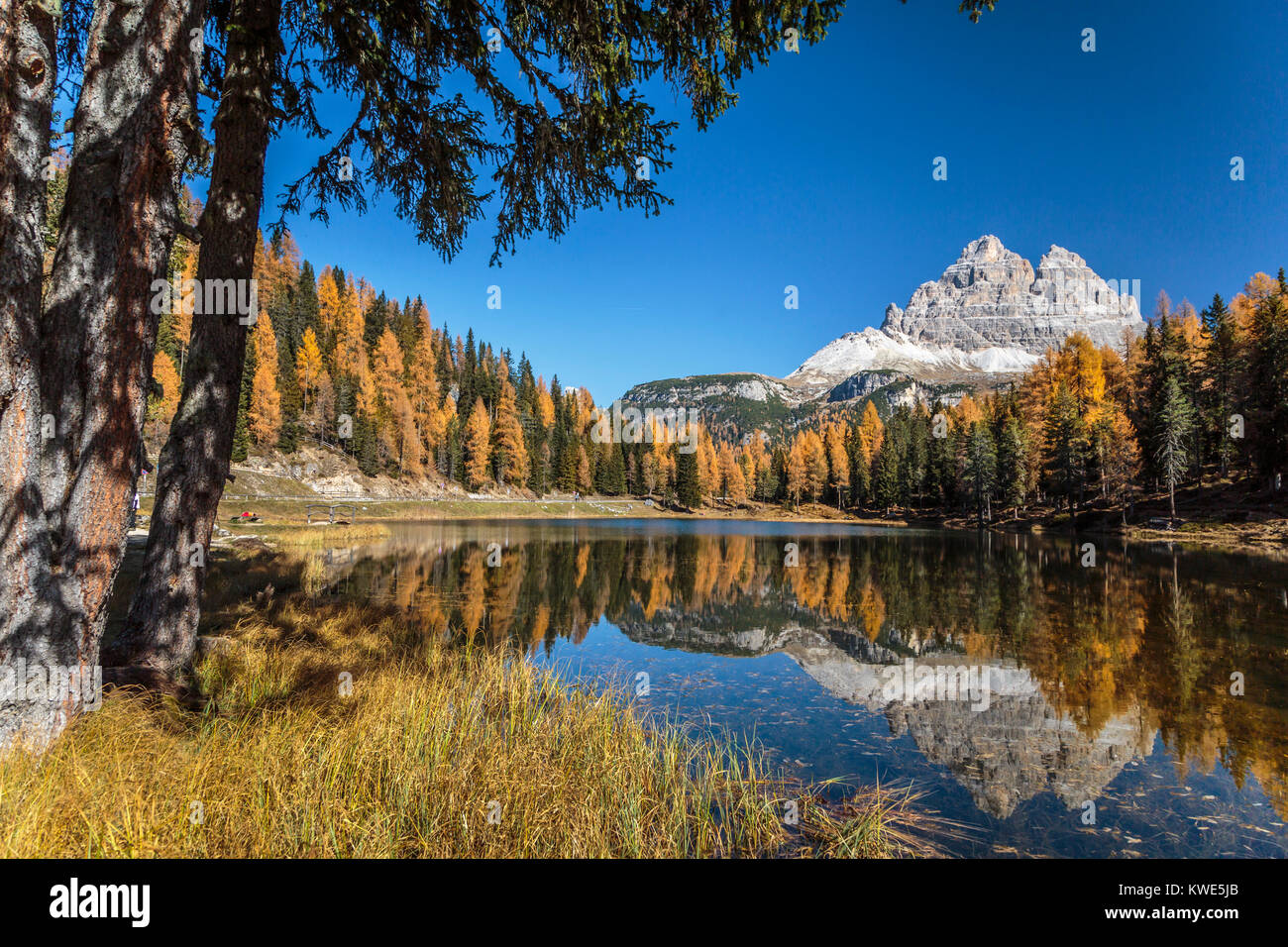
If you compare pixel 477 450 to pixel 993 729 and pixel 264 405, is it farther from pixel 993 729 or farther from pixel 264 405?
pixel 993 729

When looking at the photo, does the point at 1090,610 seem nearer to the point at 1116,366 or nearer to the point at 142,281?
the point at 142,281

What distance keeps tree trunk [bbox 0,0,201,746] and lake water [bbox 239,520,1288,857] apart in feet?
19.3

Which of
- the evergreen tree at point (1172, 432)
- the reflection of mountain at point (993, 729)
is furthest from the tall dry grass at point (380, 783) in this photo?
the evergreen tree at point (1172, 432)

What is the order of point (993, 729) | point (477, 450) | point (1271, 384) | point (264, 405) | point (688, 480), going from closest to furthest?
point (993, 729) < point (1271, 384) < point (264, 405) < point (477, 450) < point (688, 480)

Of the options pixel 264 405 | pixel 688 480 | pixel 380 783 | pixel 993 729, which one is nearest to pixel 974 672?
pixel 993 729

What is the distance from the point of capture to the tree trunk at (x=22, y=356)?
3.51m

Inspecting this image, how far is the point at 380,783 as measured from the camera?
13.0 feet

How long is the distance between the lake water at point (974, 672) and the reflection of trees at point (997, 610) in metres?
0.07

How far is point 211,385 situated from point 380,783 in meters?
4.56

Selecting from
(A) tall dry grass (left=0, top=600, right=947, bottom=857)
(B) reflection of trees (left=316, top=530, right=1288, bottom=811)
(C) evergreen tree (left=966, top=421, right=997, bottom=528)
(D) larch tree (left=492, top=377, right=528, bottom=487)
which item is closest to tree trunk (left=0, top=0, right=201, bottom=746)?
Result: (A) tall dry grass (left=0, top=600, right=947, bottom=857)

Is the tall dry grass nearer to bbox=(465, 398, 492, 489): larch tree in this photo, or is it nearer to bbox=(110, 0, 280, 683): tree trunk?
bbox=(110, 0, 280, 683): tree trunk

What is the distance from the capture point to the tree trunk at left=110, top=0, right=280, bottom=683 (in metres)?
5.44

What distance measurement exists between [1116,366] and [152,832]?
69920mm
